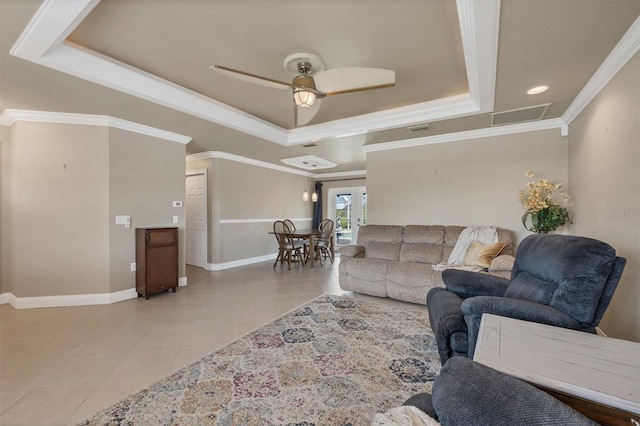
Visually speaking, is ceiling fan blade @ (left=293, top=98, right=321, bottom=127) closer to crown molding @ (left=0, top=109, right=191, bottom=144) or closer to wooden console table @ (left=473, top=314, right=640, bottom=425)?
wooden console table @ (left=473, top=314, right=640, bottom=425)

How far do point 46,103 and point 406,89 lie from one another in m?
4.04

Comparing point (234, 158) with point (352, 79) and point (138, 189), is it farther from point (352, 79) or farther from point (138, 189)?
point (352, 79)

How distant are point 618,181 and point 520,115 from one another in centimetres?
159

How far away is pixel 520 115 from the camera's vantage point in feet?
11.3

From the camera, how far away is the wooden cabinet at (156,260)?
12.0ft

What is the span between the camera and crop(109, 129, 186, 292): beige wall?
11.8 ft

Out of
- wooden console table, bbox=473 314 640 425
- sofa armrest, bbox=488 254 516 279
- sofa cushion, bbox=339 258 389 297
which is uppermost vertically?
wooden console table, bbox=473 314 640 425

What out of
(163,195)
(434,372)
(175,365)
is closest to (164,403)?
(175,365)

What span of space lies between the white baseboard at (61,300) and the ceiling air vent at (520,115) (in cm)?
544

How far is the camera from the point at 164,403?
167 centimetres

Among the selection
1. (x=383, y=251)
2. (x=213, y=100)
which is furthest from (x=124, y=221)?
(x=383, y=251)

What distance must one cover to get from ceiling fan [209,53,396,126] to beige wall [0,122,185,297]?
2.68m

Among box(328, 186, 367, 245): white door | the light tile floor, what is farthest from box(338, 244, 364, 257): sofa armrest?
box(328, 186, 367, 245): white door

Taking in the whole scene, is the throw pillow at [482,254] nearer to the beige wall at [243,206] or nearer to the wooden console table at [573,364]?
the wooden console table at [573,364]
